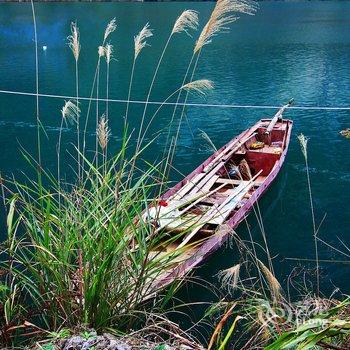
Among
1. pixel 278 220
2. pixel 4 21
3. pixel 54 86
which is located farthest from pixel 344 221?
pixel 4 21

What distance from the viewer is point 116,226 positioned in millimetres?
3480

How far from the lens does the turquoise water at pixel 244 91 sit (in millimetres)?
10312

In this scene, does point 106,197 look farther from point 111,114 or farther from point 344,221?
point 111,114

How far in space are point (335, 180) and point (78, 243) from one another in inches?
411

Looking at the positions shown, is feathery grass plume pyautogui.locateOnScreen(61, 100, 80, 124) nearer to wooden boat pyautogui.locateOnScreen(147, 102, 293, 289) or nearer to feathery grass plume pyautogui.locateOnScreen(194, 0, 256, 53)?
feathery grass plume pyautogui.locateOnScreen(194, 0, 256, 53)

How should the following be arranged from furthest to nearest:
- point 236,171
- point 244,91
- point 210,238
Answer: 1. point 244,91
2. point 236,171
3. point 210,238

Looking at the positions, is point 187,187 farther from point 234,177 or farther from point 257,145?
point 257,145

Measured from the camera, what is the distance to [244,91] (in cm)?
2228

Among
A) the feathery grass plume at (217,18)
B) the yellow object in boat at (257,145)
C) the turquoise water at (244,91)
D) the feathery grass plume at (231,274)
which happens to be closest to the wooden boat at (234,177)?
the yellow object in boat at (257,145)

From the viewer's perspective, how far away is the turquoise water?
1031cm

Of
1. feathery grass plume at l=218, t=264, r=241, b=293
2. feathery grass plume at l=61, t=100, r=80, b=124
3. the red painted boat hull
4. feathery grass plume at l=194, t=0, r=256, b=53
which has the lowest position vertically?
the red painted boat hull

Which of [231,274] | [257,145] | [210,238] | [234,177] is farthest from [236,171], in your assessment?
[231,274]

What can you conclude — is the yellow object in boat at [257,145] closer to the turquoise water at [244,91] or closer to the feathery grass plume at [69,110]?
the turquoise water at [244,91]

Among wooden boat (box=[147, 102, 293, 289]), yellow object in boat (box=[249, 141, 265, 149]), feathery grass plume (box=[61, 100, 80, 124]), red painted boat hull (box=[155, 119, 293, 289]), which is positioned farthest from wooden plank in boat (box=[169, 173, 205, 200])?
feathery grass plume (box=[61, 100, 80, 124])
